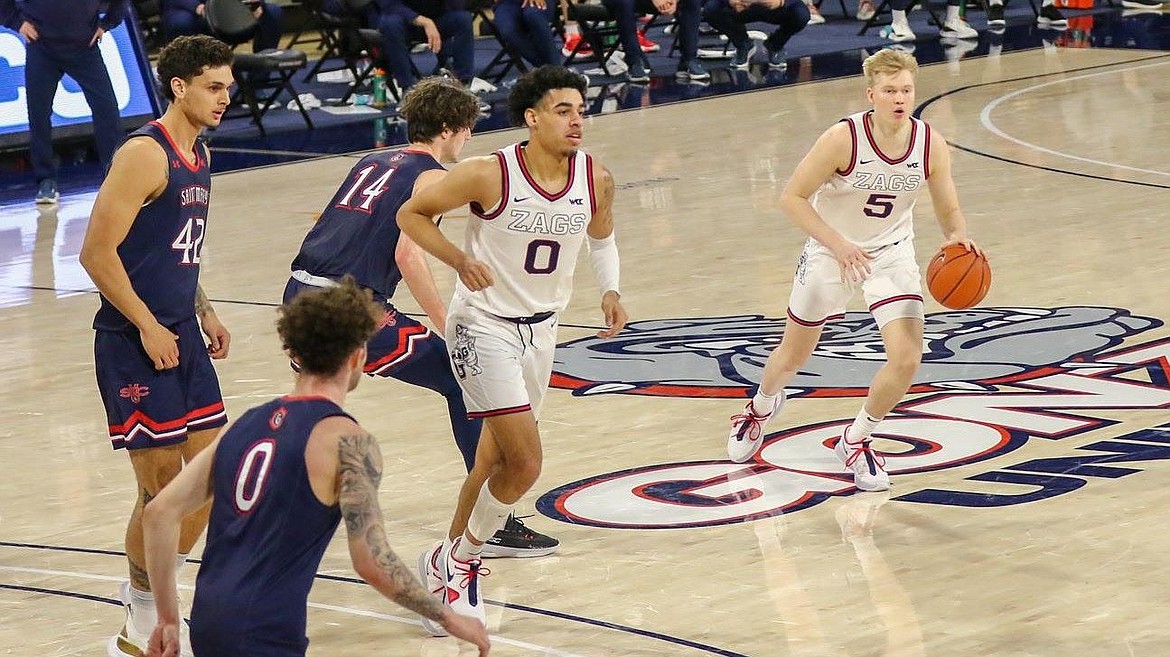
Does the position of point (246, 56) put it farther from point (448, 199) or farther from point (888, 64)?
point (448, 199)

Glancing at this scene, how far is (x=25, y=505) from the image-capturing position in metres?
7.12

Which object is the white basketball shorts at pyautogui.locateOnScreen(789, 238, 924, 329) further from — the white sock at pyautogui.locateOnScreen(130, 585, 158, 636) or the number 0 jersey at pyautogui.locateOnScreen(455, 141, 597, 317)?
the white sock at pyautogui.locateOnScreen(130, 585, 158, 636)

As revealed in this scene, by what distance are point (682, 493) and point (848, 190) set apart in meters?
1.33

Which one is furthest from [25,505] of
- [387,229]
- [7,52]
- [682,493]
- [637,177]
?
[7,52]

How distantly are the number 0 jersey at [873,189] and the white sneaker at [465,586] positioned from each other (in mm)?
2242

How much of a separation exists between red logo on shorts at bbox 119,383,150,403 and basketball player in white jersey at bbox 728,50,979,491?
2.62m

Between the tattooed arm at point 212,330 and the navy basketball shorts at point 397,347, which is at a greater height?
the tattooed arm at point 212,330

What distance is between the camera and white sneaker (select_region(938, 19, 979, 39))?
22.6 m

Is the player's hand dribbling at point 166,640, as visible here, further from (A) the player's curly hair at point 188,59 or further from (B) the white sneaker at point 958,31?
(B) the white sneaker at point 958,31

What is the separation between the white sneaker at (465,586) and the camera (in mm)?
5608

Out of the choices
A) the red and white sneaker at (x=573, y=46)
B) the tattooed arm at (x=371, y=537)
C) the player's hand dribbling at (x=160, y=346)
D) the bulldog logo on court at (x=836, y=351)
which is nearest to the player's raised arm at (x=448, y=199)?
the player's hand dribbling at (x=160, y=346)

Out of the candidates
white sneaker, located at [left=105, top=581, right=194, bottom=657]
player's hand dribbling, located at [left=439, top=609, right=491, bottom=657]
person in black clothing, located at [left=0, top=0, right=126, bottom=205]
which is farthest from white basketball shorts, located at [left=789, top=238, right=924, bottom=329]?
person in black clothing, located at [left=0, top=0, right=126, bottom=205]

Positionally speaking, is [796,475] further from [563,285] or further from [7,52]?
[7,52]

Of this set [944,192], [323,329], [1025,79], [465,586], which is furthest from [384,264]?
[1025,79]
